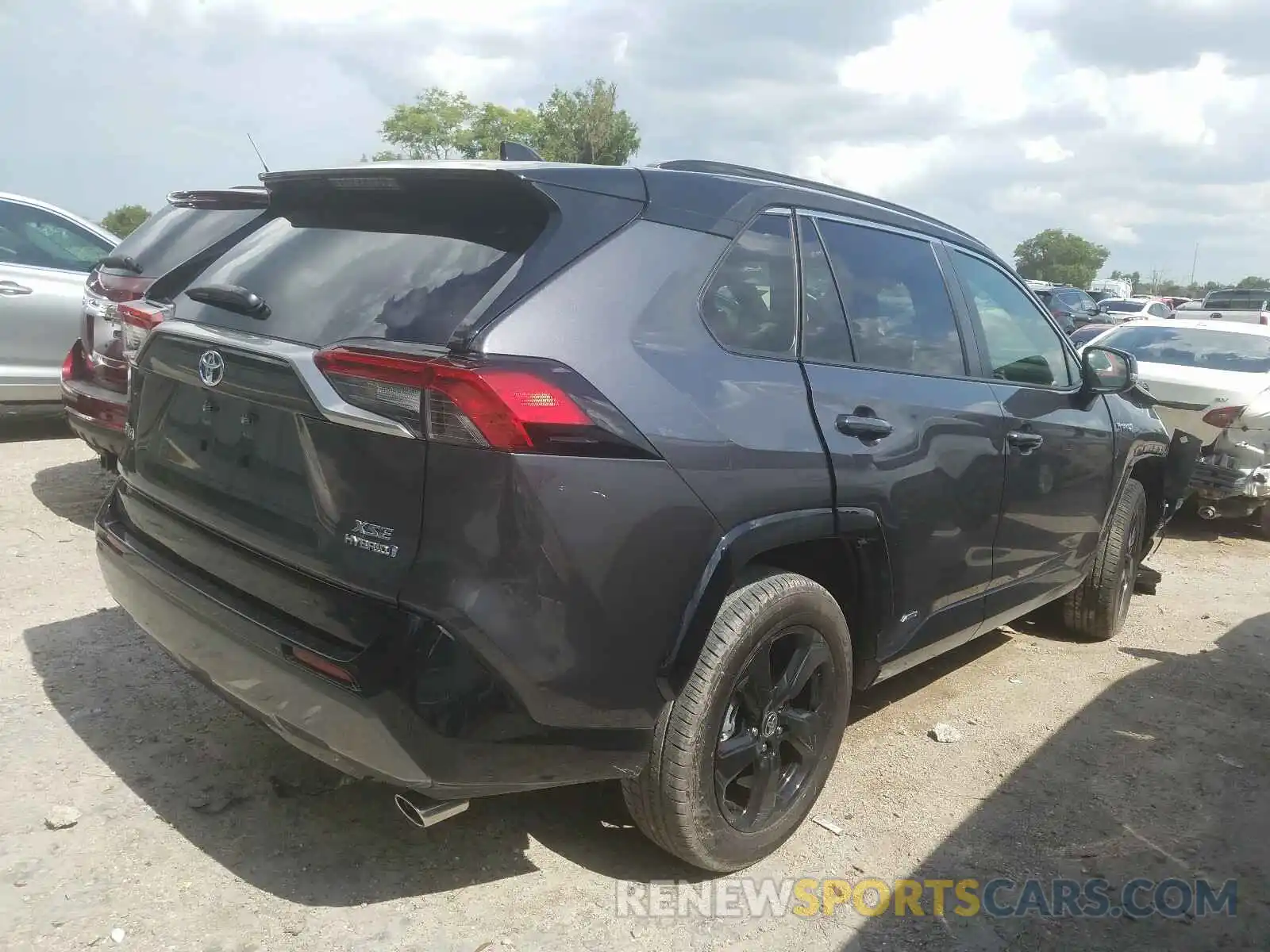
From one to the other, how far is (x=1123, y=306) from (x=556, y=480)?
2982cm

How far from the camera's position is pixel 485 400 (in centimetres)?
202

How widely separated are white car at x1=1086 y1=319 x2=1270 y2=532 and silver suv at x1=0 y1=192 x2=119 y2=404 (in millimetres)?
7596

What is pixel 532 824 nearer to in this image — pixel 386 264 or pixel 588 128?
pixel 386 264

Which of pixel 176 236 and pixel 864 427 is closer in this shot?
pixel 864 427

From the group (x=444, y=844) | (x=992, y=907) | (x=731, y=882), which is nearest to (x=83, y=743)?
(x=444, y=844)

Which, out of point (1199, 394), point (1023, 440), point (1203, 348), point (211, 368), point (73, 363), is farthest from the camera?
point (1203, 348)

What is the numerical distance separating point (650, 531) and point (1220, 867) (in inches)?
84.5

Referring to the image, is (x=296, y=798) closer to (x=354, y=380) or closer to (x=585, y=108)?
(x=354, y=380)

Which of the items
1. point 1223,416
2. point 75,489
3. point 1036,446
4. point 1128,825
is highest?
point 1036,446

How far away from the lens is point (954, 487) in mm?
3219

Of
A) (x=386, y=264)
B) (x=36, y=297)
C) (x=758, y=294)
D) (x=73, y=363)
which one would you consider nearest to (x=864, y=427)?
(x=758, y=294)

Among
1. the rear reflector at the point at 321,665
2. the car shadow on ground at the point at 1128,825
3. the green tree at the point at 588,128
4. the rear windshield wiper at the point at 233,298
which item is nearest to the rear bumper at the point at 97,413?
the rear windshield wiper at the point at 233,298

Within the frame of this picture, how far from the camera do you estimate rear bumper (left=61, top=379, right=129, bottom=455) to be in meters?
4.96

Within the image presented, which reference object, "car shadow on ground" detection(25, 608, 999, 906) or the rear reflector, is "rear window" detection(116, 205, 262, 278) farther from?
the rear reflector
